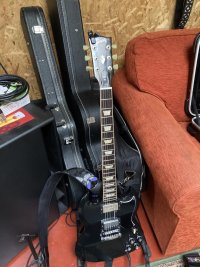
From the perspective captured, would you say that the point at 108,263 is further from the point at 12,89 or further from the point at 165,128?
the point at 12,89

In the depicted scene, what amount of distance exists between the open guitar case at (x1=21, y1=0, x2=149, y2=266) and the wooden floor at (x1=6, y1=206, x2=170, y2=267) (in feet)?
0.23

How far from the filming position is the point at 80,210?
927 millimetres

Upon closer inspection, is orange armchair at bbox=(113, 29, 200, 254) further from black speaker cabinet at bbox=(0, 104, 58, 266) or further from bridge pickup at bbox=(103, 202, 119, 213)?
black speaker cabinet at bbox=(0, 104, 58, 266)

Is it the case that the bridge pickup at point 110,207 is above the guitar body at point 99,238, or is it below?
above

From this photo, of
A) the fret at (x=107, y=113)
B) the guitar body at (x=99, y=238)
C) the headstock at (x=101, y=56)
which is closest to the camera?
the headstock at (x=101, y=56)

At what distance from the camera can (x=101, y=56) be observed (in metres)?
0.74

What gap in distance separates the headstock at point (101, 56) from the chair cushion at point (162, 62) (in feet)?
1.14

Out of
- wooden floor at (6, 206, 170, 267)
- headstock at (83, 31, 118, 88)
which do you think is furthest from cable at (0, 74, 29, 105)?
wooden floor at (6, 206, 170, 267)

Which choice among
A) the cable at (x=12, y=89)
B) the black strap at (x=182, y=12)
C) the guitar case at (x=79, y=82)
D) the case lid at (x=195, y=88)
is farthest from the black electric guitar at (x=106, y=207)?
the black strap at (x=182, y=12)

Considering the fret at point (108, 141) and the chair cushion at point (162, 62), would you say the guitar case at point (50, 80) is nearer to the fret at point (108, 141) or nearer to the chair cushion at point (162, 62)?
the fret at point (108, 141)

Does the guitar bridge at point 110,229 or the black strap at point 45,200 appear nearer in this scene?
the black strap at point 45,200

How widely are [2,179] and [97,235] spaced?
1.48ft

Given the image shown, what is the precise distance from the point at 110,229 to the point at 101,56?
0.69 m

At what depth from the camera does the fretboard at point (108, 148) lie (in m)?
0.81
